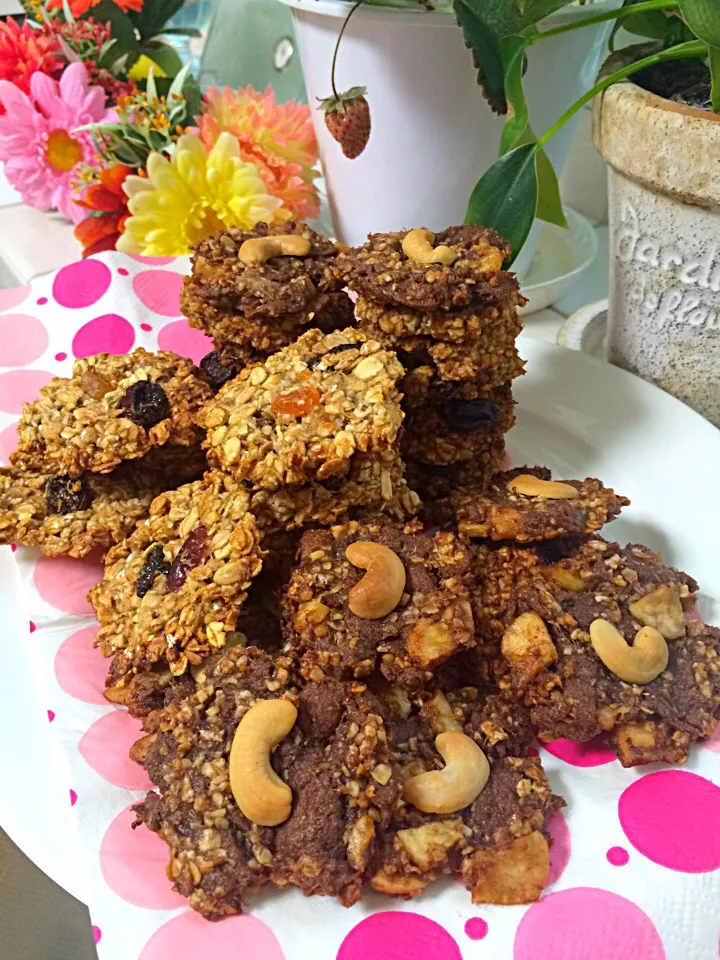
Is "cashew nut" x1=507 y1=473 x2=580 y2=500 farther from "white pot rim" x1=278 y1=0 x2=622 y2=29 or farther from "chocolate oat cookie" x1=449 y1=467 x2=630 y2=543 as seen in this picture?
"white pot rim" x1=278 y1=0 x2=622 y2=29

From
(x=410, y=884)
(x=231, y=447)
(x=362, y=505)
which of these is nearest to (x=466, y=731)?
(x=410, y=884)

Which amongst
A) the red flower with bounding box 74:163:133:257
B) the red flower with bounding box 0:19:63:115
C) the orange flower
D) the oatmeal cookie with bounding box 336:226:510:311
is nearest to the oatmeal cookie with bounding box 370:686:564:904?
the oatmeal cookie with bounding box 336:226:510:311

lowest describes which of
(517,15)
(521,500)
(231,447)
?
(521,500)

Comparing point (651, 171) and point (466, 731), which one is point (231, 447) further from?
point (651, 171)

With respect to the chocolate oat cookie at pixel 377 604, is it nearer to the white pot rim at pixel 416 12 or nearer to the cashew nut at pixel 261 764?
the cashew nut at pixel 261 764

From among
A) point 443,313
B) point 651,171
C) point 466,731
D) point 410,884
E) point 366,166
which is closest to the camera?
point 410,884

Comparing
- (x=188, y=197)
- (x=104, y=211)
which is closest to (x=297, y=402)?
(x=188, y=197)
